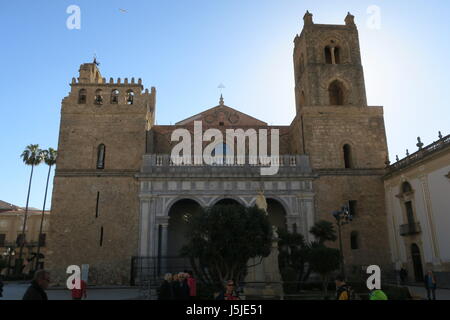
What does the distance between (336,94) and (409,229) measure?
1128 centimetres

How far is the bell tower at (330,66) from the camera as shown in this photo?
25.7 m

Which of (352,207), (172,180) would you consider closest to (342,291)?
(172,180)

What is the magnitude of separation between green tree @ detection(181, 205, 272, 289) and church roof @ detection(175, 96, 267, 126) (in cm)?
1433

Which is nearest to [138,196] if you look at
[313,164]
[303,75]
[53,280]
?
[53,280]

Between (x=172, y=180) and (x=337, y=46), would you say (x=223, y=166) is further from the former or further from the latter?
(x=337, y=46)

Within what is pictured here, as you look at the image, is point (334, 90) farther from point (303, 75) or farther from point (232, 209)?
point (232, 209)

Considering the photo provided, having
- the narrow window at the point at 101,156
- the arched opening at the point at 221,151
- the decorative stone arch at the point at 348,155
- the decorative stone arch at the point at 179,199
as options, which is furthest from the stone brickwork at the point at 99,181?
the decorative stone arch at the point at 348,155

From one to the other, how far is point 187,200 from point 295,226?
715 centimetres

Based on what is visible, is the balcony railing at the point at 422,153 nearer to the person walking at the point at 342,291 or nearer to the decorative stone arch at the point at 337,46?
the decorative stone arch at the point at 337,46

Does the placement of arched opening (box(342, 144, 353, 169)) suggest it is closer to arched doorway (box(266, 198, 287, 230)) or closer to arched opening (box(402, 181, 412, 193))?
arched opening (box(402, 181, 412, 193))

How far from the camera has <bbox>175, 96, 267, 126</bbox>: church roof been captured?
2878cm

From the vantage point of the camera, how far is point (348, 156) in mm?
24719

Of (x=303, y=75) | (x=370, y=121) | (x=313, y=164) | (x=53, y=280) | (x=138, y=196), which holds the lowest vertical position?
(x=53, y=280)

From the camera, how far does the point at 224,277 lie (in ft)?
48.4
